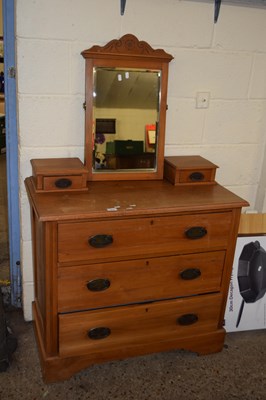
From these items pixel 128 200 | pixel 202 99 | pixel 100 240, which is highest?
pixel 202 99

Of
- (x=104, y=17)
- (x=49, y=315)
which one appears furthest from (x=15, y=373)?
(x=104, y=17)

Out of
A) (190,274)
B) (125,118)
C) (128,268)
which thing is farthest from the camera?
(125,118)

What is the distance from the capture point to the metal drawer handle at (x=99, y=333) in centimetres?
180

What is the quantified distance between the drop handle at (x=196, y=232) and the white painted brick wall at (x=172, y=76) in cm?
56

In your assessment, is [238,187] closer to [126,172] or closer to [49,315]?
[126,172]

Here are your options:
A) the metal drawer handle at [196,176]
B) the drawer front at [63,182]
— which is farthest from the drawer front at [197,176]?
the drawer front at [63,182]

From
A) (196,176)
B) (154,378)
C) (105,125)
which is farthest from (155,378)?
(105,125)

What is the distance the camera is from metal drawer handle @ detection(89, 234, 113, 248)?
1643mm

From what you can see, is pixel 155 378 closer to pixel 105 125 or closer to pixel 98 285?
pixel 98 285

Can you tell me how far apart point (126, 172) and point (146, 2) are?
2.66 feet

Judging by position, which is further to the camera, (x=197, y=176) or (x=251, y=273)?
(x=251, y=273)

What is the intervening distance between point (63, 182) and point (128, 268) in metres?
0.47

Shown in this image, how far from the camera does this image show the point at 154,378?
1901 millimetres

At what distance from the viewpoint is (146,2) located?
1.91m
